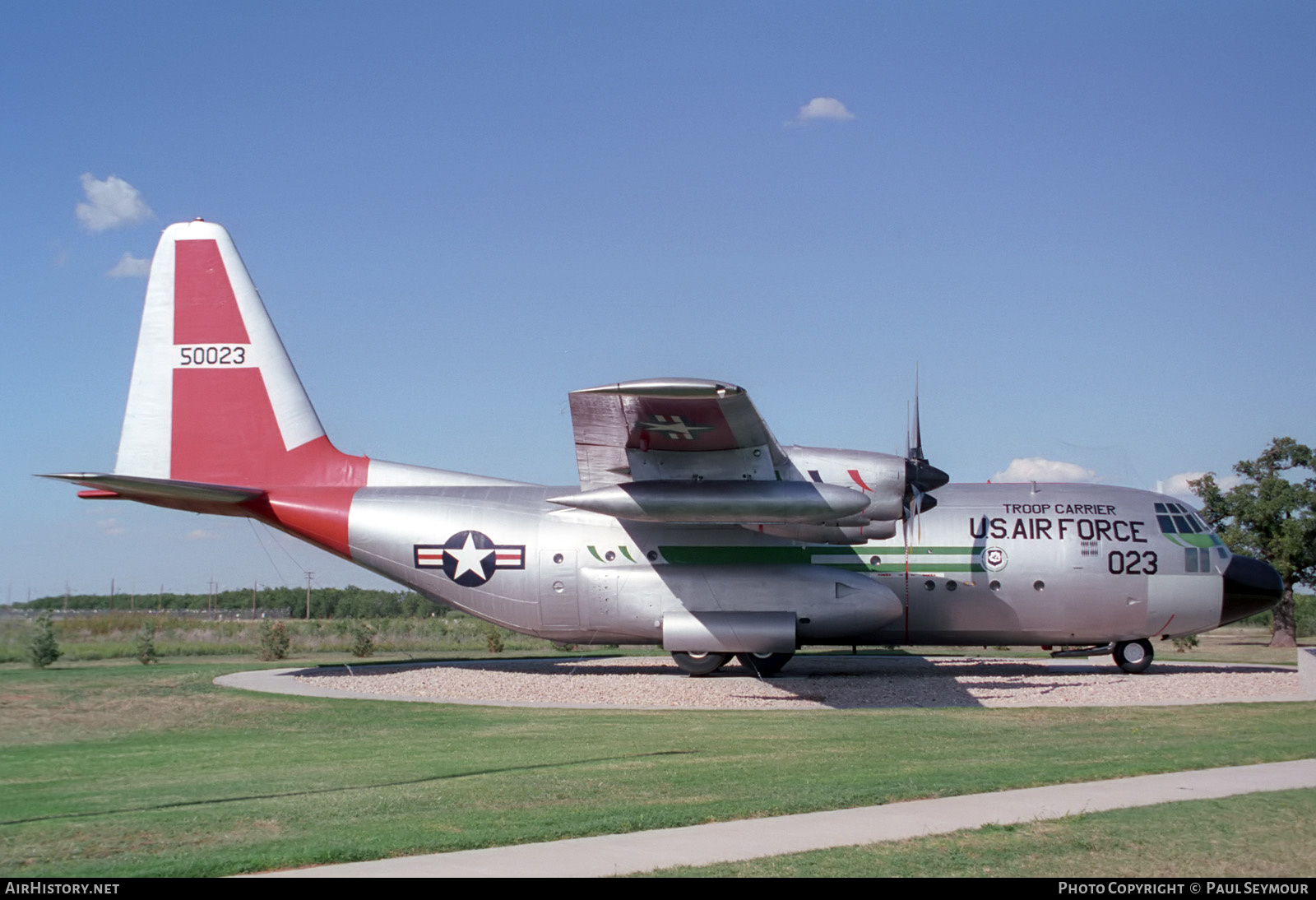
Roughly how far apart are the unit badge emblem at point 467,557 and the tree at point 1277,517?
2771 cm

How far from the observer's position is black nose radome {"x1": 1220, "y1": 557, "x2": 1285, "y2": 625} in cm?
2158

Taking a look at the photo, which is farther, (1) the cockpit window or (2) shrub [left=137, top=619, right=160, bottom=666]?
(2) shrub [left=137, top=619, right=160, bottom=666]

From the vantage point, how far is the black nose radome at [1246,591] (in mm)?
21578

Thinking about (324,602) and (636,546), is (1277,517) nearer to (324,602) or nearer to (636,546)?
(636,546)

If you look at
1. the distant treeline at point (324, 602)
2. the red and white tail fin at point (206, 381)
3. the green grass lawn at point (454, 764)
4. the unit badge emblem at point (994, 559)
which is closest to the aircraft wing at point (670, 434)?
the green grass lawn at point (454, 764)

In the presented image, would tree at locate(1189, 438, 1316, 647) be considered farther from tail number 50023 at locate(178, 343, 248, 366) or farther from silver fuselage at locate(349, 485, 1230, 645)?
tail number 50023 at locate(178, 343, 248, 366)

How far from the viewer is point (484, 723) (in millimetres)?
15664

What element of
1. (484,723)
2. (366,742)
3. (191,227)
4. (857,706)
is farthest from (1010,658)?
(191,227)

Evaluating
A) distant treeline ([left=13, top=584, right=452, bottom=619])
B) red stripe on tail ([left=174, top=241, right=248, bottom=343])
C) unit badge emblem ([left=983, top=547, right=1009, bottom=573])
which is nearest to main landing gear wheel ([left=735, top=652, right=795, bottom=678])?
unit badge emblem ([left=983, top=547, right=1009, bottom=573])

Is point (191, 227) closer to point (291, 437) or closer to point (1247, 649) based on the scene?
point (291, 437)

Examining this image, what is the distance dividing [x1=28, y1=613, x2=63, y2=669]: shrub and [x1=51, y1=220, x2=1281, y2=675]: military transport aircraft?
15.7 feet

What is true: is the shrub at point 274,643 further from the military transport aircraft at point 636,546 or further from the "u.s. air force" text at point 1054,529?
the "u.s. air force" text at point 1054,529

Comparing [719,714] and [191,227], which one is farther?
[191,227]
